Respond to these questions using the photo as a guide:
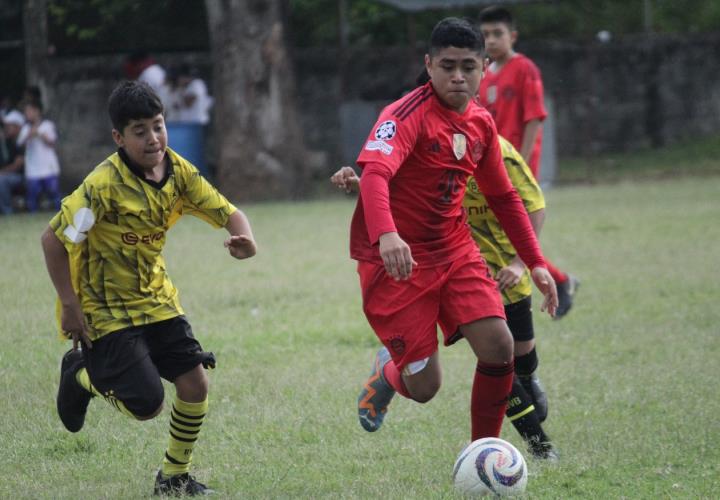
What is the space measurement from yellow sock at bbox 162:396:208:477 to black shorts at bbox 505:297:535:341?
146 centimetres

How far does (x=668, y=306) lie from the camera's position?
835 cm

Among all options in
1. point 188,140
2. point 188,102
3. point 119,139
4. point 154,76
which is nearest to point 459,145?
point 119,139

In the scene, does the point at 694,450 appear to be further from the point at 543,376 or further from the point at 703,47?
the point at 703,47

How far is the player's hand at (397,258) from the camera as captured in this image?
13.6 feet

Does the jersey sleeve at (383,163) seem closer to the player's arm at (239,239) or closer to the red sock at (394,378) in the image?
the player's arm at (239,239)

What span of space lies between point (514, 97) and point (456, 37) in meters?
3.01

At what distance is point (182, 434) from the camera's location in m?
4.52

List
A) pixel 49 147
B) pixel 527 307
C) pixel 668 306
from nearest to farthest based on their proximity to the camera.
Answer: pixel 527 307 → pixel 668 306 → pixel 49 147

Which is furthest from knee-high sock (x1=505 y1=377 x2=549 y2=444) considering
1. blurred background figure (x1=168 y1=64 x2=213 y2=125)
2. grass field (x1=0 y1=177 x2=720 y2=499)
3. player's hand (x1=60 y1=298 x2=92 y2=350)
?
blurred background figure (x1=168 y1=64 x2=213 y2=125)

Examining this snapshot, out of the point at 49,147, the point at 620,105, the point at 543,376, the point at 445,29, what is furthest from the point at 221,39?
the point at 445,29

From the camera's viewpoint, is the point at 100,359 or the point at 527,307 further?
the point at 527,307

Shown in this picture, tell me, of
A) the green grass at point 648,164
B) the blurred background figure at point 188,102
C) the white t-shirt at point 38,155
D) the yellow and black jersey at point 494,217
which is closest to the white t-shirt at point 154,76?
the blurred background figure at point 188,102

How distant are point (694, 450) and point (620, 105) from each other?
1658cm

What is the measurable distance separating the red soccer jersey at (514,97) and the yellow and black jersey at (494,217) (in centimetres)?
213
